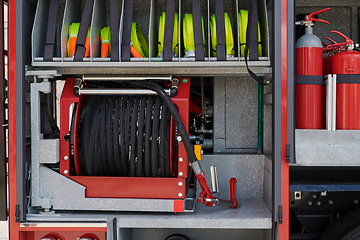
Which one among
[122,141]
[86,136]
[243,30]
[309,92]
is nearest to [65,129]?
[86,136]

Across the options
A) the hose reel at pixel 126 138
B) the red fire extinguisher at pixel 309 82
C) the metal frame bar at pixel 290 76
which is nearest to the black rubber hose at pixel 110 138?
the hose reel at pixel 126 138

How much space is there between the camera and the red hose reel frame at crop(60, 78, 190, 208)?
216 centimetres

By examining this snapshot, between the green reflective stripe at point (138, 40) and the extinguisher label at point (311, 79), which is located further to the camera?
the green reflective stripe at point (138, 40)

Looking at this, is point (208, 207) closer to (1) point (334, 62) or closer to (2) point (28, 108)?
(1) point (334, 62)

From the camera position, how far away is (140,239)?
8.75 feet

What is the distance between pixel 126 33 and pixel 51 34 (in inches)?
20.6

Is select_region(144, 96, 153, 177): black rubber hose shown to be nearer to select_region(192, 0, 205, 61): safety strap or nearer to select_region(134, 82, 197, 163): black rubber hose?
select_region(134, 82, 197, 163): black rubber hose

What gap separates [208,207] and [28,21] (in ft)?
6.10

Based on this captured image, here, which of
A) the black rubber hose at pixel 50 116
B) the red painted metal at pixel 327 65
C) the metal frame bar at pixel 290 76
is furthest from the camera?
the black rubber hose at pixel 50 116

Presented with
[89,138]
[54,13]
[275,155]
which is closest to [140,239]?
[89,138]

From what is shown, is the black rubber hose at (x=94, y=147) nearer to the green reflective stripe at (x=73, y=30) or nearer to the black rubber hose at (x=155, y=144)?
the black rubber hose at (x=155, y=144)

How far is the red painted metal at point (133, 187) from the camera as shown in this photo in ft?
7.10

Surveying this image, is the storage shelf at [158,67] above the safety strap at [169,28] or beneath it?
beneath

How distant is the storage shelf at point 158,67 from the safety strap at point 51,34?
6 cm
